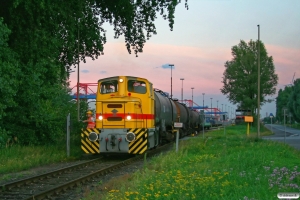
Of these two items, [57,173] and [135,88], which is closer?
[57,173]

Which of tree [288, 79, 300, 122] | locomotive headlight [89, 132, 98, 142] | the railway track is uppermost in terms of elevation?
tree [288, 79, 300, 122]

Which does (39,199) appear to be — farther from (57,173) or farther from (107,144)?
(107,144)

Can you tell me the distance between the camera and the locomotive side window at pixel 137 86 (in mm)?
20406

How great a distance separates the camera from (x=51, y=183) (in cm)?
1266

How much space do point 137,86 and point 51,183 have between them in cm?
872

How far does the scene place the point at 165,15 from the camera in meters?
25.1

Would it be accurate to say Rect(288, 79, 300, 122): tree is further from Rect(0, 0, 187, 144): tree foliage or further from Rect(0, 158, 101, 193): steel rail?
Rect(0, 158, 101, 193): steel rail

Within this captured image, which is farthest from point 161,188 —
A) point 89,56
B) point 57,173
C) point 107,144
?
point 89,56

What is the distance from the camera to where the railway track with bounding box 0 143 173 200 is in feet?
35.0

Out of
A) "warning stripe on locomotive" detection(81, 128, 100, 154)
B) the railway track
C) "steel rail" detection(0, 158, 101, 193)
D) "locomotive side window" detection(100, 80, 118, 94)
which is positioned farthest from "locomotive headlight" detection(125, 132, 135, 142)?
"locomotive side window" detection(100, 80, 118, 94)

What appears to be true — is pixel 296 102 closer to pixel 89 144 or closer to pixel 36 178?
pixel 89 144

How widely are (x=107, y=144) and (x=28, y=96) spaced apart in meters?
4.16

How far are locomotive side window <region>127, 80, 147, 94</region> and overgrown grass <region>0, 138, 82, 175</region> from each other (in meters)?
4.12

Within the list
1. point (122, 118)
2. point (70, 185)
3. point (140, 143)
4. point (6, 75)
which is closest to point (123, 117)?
point (122, 118)
